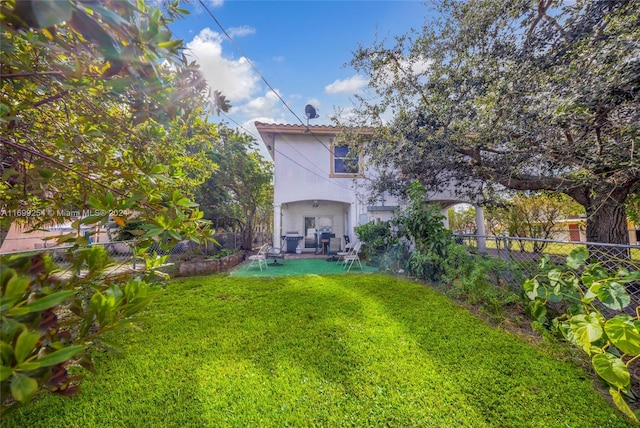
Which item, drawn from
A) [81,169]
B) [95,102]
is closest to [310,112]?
[95,102]

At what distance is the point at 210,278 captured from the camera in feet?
20.9

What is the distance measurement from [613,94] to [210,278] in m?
8.32

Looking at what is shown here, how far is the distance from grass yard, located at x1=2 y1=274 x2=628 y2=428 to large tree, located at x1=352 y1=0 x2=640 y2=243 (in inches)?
122

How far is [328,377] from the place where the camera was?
8.23 ft

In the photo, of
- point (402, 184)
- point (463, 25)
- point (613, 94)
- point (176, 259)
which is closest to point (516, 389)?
point (613, 94)

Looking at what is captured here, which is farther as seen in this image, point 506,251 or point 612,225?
point 612,225

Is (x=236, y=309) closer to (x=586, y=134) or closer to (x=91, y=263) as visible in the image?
(x=91, y=263)

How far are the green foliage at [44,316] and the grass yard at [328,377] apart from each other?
5.58ft

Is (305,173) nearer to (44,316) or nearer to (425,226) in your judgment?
(425,226)

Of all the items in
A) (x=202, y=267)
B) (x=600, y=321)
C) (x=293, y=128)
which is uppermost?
(x=293, y=128)

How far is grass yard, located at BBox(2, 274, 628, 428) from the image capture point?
80.1 inches

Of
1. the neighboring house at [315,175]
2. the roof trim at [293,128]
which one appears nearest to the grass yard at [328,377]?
the neighboring house at [315,175]

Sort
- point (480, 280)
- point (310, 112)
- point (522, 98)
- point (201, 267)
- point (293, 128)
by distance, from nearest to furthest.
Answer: point (522, 98), point (480, 280), point (201, 267), point (310, 112), point (293, 128)

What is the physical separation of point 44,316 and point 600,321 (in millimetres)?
3789
